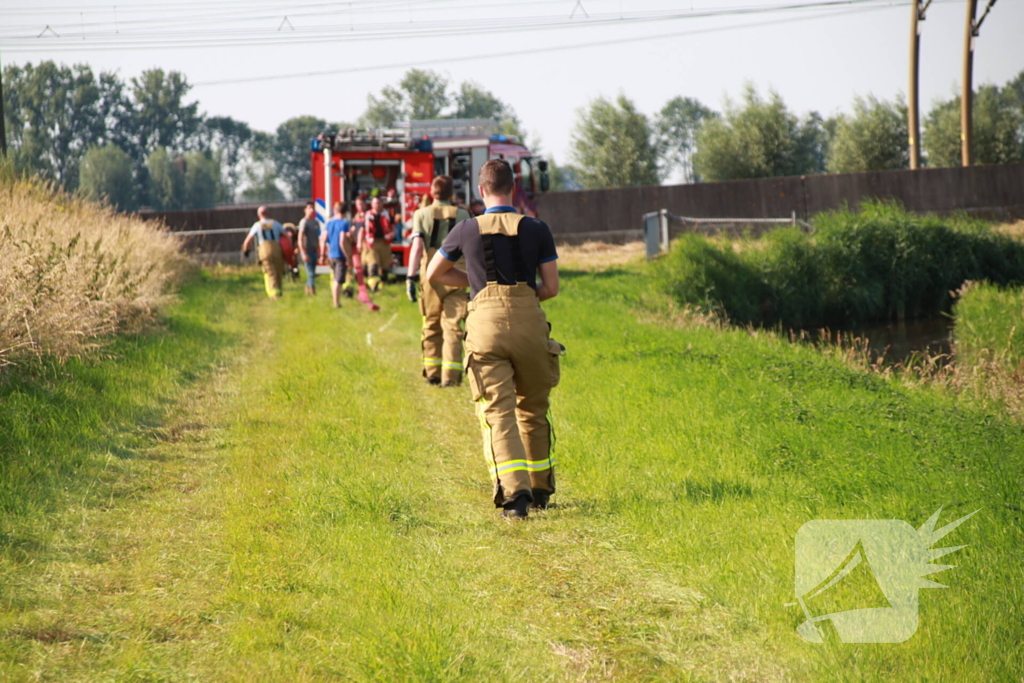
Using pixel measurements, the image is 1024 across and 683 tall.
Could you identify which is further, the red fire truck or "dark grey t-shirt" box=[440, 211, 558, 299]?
the red fire truck

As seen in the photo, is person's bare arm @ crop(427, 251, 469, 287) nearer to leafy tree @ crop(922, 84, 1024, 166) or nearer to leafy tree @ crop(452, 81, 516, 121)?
leafy tree @ crop(922, 84, 1024, 166)

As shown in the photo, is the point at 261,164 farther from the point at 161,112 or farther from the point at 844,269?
the point at 844,269

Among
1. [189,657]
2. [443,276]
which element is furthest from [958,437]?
[189,657]

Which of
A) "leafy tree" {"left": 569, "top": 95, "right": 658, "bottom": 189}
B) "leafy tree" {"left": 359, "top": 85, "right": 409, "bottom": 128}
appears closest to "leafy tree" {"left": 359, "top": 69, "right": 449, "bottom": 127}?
"leafy tree" {"left": 359, "top": 85, "right": 409, "bottom": 128}

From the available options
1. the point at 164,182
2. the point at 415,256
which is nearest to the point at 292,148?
the point at 164,182

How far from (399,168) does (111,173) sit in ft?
205

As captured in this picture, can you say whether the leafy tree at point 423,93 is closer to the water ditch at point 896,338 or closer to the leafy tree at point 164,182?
the leafy tree at point 164,182

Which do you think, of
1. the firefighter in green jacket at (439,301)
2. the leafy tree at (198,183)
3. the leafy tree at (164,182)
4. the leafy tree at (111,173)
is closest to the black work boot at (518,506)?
the firefighter in green jacket at (439,301)

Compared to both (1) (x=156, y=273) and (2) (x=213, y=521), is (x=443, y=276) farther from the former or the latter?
(1) (x=156, y=273)

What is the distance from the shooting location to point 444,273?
6.16 meters

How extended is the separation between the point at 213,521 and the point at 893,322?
20.0m

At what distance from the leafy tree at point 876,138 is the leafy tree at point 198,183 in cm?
Result: 5943

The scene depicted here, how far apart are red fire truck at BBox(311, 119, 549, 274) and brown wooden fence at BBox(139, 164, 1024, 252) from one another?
429 inches

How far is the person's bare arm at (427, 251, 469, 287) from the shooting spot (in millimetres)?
6094
